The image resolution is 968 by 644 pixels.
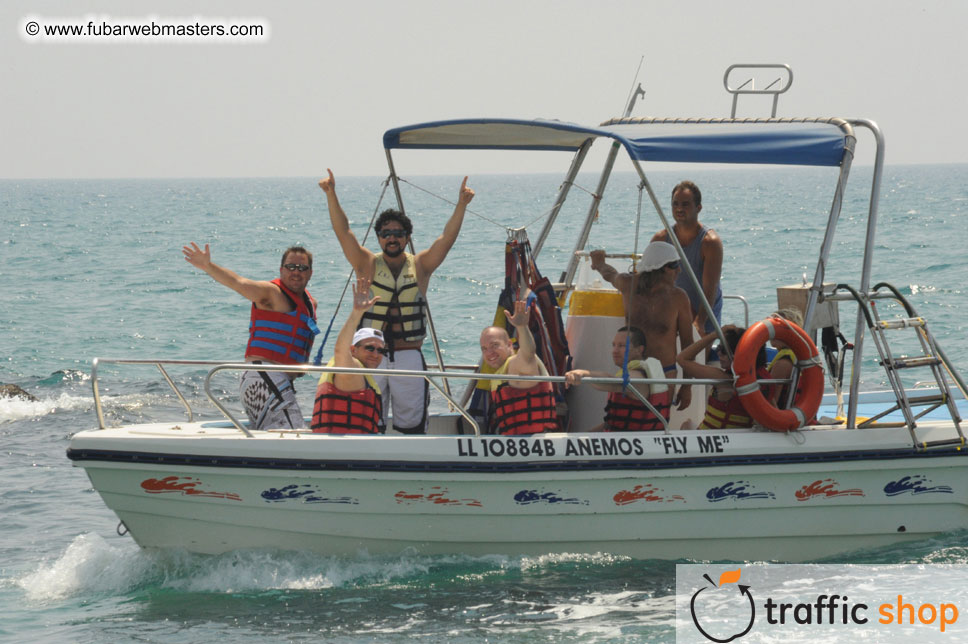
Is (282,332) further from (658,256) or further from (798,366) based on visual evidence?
(798,366)

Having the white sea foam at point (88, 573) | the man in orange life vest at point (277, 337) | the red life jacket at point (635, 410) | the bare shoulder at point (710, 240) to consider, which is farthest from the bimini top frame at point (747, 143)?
the white sea foam at point (88, 573)

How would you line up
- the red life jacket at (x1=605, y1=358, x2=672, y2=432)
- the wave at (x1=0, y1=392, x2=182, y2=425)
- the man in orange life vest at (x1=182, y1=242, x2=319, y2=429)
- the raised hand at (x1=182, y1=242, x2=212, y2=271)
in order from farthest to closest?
the wave at (x1=0, y1=392, x2=182, y2=425) → the man in orange life vest at (x1=182, y1=242, x2=319, y2=429) → the raised hand at (x1=182, y1=242, x2=212, y2=271) → the red life jacket at (x1=605, y1=358, x2=672, y2=432)

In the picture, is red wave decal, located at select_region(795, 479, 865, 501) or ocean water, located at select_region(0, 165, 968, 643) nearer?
ocean water, located at select_region(0, 165, 968, 643)

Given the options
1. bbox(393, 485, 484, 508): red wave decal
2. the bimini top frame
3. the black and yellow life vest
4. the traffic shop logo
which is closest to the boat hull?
bbox(393, 485, 484, 508): red wave decal

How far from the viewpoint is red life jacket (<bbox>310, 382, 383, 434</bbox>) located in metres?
7.00

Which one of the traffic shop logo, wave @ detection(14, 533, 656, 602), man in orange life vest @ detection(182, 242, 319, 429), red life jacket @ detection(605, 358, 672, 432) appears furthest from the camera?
man in orange life vest @ detection(182, 242, 319, 429)

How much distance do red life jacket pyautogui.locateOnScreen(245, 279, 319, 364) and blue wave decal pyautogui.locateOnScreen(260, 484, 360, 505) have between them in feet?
3.31

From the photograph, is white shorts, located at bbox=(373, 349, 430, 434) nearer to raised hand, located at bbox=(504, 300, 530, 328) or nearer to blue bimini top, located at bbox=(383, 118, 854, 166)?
raised hand, located at bbox=(504, 300, 530, 328)

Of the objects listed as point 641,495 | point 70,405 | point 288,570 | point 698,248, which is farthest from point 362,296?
point 70,405

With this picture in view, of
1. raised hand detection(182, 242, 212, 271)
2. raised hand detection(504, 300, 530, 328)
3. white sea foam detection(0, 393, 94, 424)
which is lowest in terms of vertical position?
white sea foam detection(0, 393, 94, 424)

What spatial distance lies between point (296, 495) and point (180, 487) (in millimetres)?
683

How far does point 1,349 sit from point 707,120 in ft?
50.7

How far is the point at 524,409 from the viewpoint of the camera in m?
7.05

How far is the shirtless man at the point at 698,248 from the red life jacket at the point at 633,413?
0.76 m
